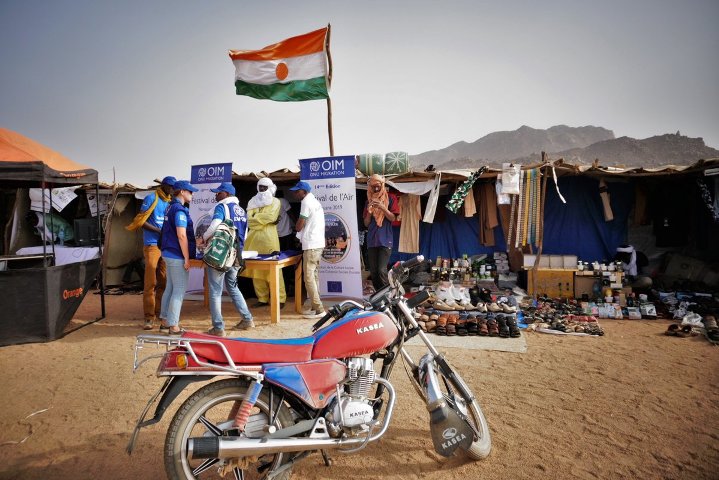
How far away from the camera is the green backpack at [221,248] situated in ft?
16.6

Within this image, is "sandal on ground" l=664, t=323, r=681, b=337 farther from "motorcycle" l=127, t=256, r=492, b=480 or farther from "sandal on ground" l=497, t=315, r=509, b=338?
"motorcycle" l=127, t=256, r=492, b=480

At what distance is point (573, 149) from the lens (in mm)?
37438

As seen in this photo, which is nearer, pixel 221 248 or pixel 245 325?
pixel 221 248

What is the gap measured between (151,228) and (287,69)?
4.69m

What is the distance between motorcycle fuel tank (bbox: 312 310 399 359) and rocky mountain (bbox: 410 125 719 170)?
22.0 meters

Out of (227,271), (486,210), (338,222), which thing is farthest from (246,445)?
(486,210)

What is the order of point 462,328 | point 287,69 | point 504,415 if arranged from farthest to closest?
point 287,69 < point 462,328 < point 504,415

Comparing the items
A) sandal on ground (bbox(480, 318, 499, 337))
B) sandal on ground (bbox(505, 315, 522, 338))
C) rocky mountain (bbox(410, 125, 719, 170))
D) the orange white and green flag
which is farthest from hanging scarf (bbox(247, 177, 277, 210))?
rocky mountain (bbox(410, 125, 719, 170))

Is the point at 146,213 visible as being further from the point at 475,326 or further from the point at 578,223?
the point at 578,223

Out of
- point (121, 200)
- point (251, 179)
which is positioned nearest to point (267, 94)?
point (251, 179)

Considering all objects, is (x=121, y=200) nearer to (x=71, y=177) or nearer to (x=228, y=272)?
(x=71, y=177)

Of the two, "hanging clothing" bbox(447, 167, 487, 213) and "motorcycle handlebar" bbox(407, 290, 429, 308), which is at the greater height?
"hanging clothing" bbox(447, 167, 487, 213)

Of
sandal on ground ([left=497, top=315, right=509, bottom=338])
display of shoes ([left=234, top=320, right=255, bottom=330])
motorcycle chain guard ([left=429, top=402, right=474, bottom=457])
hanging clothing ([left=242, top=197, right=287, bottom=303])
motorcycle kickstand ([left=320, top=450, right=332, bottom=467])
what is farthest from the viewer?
hanging clothing ([left=242, top=197, right=287, bottom=303])

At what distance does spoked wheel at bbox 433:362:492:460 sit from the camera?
8.38ft
